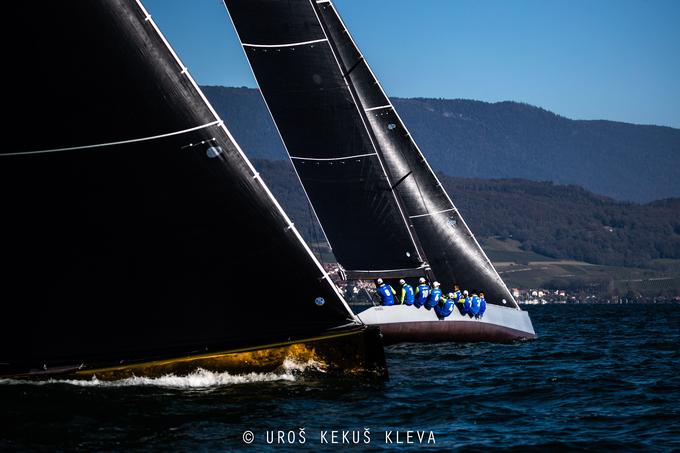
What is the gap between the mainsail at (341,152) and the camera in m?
33.9

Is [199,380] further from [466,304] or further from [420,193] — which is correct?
[420,193]

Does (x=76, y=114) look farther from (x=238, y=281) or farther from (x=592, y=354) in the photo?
(x=592, y=354)

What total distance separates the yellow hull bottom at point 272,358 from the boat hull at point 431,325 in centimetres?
1082

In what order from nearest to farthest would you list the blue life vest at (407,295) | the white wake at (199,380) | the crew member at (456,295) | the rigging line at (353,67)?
the white wake at (199,380) → the blue life vest at (407,295) → the crew member at (456,295) → the rigging line at (353,67)

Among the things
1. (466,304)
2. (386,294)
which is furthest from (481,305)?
(386,294)

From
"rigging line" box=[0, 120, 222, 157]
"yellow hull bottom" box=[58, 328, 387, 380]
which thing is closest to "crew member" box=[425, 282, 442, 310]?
"yellow hull bottom" box=[58, 328, 387, 380]

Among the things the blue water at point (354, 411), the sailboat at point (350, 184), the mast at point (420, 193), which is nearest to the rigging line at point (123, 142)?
the blue water at point (354, 411)

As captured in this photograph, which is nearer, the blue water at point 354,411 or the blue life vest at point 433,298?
the blue water at point 354,411

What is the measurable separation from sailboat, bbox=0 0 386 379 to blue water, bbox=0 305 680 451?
1.77ft

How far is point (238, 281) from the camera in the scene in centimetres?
2081

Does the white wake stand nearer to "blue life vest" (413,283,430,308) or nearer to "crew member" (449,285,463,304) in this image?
"blue life vest" (413,283,430,308)

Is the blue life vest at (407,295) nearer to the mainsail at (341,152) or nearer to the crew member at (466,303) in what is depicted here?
the mainsail at (341,152)

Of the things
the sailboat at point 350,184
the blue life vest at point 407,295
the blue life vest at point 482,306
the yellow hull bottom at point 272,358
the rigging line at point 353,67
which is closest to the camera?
the yellow hull bottom at point 272,358

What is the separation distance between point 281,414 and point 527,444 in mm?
4147
